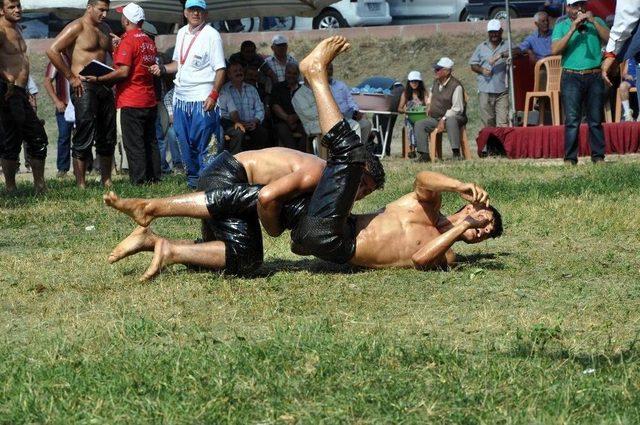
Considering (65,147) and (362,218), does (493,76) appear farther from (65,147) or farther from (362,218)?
(362,218)

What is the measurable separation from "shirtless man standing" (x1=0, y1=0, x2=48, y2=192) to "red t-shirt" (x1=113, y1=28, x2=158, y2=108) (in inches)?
37.1

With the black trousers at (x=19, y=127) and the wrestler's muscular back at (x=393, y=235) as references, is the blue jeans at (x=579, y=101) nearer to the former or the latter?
the black trousers at (x=19, y=127)

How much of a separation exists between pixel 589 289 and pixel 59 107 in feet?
35.7

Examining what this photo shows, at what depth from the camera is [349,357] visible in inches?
202

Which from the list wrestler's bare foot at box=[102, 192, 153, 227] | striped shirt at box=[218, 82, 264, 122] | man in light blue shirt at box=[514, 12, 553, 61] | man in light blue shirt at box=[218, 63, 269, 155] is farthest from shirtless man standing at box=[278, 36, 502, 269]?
man in light blue shirt at box=[514, 12, 553, 61]

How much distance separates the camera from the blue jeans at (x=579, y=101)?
14.7 metres

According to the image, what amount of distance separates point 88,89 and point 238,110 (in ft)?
9.83

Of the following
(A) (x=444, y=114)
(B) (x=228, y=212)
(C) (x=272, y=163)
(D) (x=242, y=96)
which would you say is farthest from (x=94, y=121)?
(A) (x=444, y=114)

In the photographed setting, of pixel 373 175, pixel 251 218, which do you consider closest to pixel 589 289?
pixel 373 175

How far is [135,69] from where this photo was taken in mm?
13672

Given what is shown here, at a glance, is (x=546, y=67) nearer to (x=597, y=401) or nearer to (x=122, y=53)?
(x=122, y=53)

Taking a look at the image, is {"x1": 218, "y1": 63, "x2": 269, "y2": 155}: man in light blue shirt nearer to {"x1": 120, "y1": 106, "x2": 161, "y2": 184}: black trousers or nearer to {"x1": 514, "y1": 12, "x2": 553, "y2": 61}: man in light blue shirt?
{"x1": 120, "y1": 106, "x2": 161, "y2": 184}: black trousers

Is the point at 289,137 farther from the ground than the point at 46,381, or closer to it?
closer to it

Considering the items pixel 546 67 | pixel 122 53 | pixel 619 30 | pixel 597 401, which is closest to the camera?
pixel 597 401
